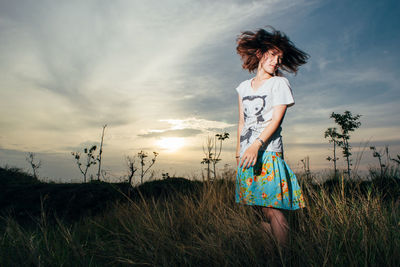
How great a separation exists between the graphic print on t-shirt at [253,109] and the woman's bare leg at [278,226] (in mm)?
616

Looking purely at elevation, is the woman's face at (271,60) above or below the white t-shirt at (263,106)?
above

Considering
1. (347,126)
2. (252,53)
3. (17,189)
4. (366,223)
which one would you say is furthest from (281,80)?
(347,126)

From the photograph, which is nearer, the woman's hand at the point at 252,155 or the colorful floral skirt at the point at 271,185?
the woman's hand at the point at 252,155

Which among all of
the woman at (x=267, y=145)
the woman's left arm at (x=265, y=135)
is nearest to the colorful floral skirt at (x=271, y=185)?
the woman at (x=267, y=145)

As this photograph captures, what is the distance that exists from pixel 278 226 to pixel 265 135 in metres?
0.72

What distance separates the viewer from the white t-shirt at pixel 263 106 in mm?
2270

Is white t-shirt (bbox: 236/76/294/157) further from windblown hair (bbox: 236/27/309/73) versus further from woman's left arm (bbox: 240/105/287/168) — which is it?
windblown hair (bbox: 236/27/309/73)

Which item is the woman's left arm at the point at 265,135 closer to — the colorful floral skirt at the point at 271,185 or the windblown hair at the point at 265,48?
the colorful floral skirt at the point at 271,185

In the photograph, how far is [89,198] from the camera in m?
6.51

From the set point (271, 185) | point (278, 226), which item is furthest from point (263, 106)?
point (278, 226)

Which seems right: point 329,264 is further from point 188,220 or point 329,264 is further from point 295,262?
point 188,220

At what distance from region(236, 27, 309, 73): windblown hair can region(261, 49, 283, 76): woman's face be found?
52 millimetres

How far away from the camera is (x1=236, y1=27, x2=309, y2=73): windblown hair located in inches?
108

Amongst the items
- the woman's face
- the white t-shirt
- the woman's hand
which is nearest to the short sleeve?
the white t-shirt
